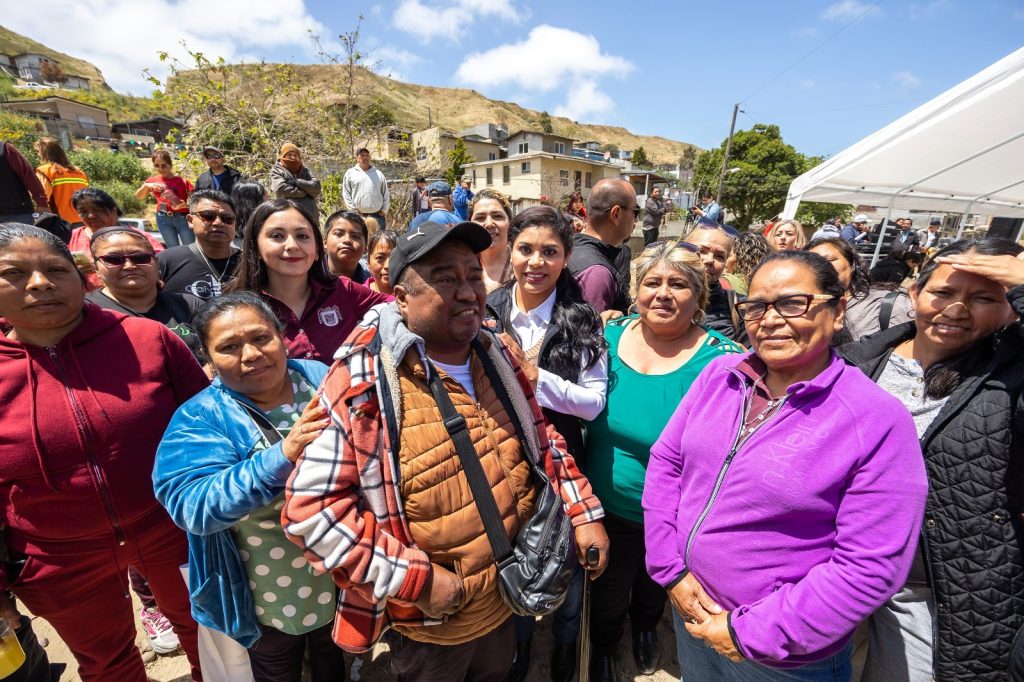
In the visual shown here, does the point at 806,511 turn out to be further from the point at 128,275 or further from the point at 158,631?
the point at 158,631

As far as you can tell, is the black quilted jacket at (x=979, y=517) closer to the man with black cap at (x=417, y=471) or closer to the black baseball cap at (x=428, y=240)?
the man with black cap at (x=417, y=471)

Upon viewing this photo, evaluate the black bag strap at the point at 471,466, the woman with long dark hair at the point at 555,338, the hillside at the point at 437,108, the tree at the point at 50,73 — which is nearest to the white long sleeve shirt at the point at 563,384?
the woman with long dark hair at the point at 555,338

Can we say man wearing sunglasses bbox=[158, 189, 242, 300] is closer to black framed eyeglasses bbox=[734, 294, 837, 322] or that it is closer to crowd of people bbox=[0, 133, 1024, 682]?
crowd of people bbox=[0, 133, 1024, 682]

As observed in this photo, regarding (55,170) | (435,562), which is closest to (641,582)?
(435,562)

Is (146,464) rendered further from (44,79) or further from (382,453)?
(44,79)

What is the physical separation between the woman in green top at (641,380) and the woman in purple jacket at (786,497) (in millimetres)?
282

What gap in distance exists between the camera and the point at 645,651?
2.70 m

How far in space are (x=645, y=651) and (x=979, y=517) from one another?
192 centimetres

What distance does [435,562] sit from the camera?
1478 mm

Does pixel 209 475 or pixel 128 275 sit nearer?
pixel 209 475

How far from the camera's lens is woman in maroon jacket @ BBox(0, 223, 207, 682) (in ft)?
5.30

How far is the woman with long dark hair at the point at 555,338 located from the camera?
207 centimetres

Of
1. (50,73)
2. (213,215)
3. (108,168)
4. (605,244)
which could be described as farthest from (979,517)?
(50,73)

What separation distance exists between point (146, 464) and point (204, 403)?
1.62 ft
